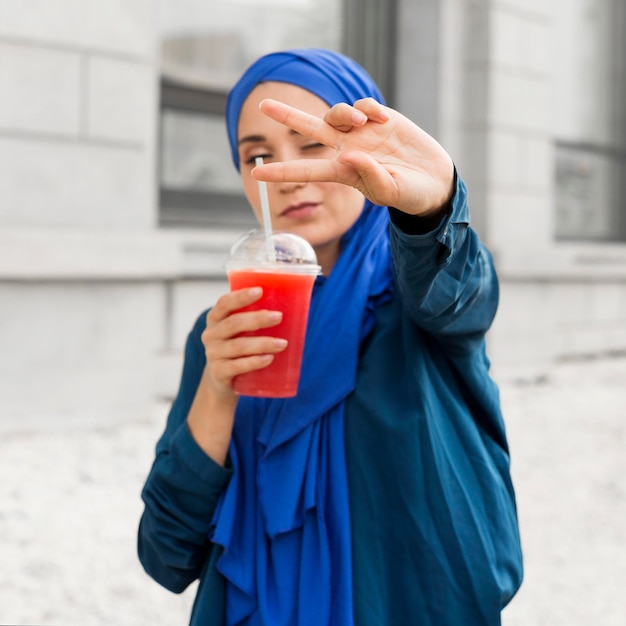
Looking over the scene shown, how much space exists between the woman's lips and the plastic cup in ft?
0.40

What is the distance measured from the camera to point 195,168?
596 centimetres

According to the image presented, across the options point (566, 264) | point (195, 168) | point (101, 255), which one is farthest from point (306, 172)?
point (566, 264)

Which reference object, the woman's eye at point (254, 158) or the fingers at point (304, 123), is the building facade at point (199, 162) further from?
the fingers at point (304, 123)

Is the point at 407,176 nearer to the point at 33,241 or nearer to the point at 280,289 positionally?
the point at 280,289

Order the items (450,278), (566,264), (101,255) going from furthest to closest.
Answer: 1. (566,264)
2. (101,255)
3. (450,278)

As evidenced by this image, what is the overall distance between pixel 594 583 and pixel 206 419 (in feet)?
8.24

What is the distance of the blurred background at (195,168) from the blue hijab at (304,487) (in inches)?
77.7

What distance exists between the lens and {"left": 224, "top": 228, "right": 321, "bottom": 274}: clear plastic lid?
1.39 meters

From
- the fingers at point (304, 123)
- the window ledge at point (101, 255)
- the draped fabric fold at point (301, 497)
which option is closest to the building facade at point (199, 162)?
the window ledge at point (101, 255)

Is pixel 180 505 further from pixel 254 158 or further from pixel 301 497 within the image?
pixel 254 158

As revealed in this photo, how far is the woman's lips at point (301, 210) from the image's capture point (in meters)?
1.53

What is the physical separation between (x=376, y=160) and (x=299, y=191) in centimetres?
37

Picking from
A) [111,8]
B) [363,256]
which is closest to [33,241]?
[111,8]

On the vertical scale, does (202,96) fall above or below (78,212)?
above
